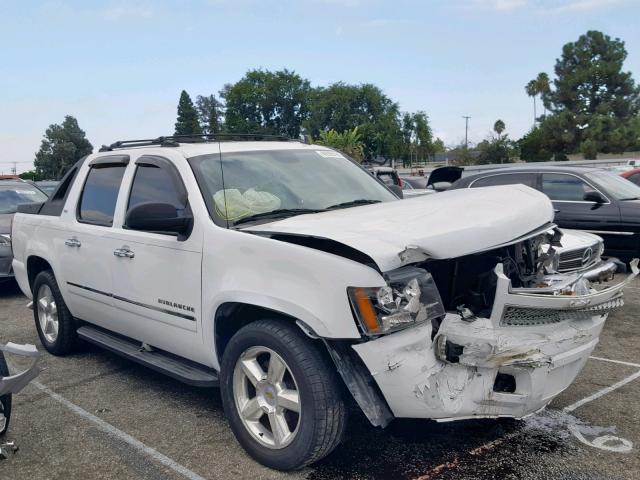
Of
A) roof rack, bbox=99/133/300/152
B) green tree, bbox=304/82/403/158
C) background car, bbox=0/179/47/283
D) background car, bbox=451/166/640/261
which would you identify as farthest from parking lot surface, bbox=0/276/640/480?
green tree, bbox=304/82/403/158

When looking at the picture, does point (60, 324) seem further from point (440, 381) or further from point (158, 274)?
point (440, 381)

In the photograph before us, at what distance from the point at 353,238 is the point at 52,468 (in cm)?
217

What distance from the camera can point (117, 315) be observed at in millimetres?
4578

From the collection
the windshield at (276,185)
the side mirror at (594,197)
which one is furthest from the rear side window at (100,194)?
the side mirror at (594,197)

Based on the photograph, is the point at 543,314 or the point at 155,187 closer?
the point at 543,314

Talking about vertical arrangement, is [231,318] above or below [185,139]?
below

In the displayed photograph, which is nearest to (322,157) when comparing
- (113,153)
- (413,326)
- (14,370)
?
(113,153)

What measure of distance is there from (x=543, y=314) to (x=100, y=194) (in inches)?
136

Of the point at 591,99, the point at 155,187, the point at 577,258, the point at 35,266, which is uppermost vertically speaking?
the point at 591,99

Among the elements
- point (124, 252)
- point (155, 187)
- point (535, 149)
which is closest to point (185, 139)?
point (155, 187)

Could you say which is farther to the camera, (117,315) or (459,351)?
(117,315)

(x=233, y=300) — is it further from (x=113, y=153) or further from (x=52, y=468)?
(x=113, y=153)

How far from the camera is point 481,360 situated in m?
2.98

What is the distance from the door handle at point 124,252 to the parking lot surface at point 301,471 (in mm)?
1063
